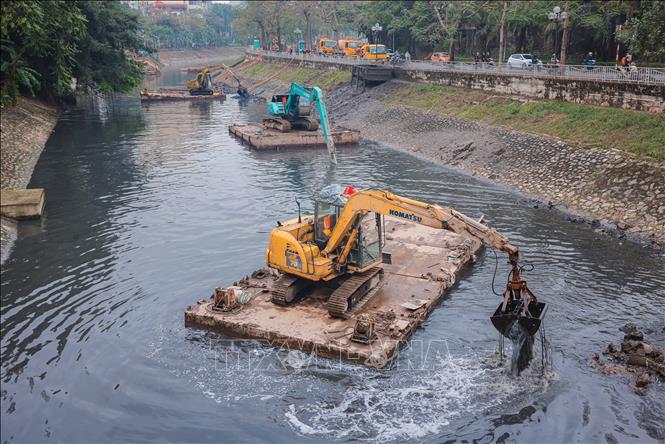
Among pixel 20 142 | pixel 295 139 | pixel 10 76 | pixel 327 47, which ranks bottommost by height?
pixel 295 139

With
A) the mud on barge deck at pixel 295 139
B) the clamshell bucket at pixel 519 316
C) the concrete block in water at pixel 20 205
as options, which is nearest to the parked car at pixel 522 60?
the mud on barge deck at pixel 295 139

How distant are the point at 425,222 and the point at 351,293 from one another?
9.84 feet

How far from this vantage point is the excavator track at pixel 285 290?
17609 mm

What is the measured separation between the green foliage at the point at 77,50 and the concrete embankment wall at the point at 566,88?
84.6 feet

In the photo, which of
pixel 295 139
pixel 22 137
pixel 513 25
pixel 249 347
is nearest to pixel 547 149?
pixel 295 139

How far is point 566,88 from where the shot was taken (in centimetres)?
3862

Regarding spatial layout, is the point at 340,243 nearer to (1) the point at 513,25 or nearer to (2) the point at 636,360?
(2) the point at 636,360

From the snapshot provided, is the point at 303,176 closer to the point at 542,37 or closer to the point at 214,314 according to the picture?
the point at 214,314

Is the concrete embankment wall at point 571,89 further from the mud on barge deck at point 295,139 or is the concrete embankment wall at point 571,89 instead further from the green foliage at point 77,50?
the green foliage at point 77,50

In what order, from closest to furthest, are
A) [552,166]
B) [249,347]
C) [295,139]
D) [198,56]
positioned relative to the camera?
1. [249,347]
2. [552,166]
3. [295,139]
4. [198,56]

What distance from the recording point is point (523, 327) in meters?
14.1

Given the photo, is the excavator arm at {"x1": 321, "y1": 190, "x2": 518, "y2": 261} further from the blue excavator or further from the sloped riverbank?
the blue excavator

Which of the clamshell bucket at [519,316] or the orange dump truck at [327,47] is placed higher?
the orange dump truck at [327,47]

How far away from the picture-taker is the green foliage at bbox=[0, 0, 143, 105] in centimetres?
3653
